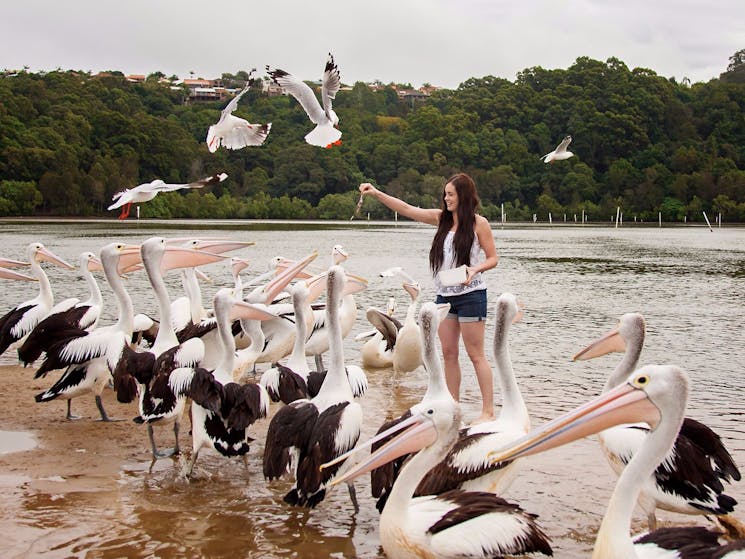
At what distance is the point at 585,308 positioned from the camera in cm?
1211

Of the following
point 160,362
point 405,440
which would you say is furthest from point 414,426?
point 160,362

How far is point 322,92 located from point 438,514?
5017mm

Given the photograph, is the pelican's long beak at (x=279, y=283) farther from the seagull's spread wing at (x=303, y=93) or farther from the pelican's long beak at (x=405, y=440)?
the pelican's long beak at (x=405, y=440)

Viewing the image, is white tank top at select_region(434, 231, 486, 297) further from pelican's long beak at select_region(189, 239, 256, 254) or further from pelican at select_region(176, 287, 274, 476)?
pelican's long beak at select_region(189, 239, 256, 254)

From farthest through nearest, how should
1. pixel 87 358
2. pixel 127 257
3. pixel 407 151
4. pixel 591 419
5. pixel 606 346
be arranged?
pixel 407 151 < pixel 127 257 < pixel 87 358 < pixel 606 346 < pixel 591 419

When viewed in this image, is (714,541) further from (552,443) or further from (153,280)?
(153,280)

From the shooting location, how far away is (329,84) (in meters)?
7.55

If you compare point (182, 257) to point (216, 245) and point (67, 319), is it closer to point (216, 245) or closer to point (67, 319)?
point (216, 245)

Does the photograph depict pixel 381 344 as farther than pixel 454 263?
Yes

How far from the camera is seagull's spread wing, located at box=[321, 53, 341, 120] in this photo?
7.47 m

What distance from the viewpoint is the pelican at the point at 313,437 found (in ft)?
12.5

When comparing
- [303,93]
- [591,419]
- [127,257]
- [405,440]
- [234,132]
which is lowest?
[405,440]

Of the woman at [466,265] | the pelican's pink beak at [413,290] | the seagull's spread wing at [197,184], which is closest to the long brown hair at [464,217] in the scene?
the woman at [466,265]

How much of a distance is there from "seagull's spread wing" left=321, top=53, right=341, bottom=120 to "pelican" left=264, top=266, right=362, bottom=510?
3715 millimetres
